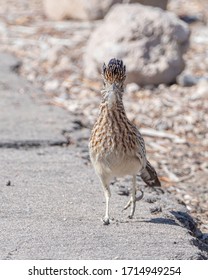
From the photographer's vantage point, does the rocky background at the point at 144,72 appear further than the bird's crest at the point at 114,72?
Yes

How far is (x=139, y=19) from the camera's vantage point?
11.3 meters

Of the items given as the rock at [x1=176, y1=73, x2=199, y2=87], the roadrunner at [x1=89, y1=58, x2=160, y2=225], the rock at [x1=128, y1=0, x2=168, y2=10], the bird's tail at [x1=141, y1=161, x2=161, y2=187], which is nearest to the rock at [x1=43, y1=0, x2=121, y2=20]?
the rock at [x1=128, y1=0, x2=168, y2=10]

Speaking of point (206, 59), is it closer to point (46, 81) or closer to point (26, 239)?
point (46, 81)

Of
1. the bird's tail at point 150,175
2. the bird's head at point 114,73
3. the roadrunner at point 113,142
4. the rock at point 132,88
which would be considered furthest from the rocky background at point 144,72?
the bird's head at point 114,73

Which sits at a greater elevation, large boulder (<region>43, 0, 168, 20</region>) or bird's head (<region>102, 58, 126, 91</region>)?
bird's head (<region>102, 58, 126, 91</region>)

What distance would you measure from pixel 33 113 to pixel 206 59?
3774 mm

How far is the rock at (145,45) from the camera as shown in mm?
11195

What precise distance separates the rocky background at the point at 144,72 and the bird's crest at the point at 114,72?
77.1 inches

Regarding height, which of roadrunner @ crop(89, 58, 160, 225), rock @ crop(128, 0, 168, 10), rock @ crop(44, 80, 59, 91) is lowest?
rock @ crop(44, 80, 59, 91)

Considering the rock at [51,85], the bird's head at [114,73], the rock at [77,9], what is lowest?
the rock at [77,9]

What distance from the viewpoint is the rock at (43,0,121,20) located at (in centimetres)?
1414

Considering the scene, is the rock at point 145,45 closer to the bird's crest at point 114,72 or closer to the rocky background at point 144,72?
the rocky background at point 144,72

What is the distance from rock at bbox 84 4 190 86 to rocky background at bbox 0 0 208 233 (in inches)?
0.5

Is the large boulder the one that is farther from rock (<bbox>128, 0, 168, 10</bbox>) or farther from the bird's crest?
the bird's crest
